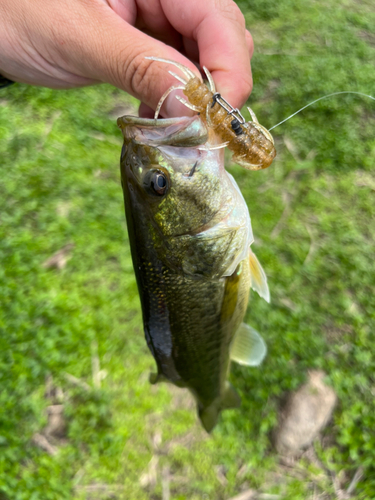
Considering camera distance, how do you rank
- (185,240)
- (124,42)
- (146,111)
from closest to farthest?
(185,240)
(124,42)
(146,111)

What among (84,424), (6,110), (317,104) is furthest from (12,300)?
(317,104)

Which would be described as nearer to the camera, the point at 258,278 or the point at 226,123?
the point at 226,123

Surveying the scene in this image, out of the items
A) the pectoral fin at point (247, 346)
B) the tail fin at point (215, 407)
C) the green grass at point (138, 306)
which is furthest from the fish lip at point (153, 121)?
the green grass at point (138, 306)

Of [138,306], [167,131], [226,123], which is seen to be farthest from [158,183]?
[138,306]

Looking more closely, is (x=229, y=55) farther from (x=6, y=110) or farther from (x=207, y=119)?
(x=6, y=110)

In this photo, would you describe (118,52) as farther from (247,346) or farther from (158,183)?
(247,346)

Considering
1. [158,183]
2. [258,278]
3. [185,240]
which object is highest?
[158,183]

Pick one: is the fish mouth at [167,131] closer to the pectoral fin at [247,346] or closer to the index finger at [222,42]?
the index finger at [222,42]
